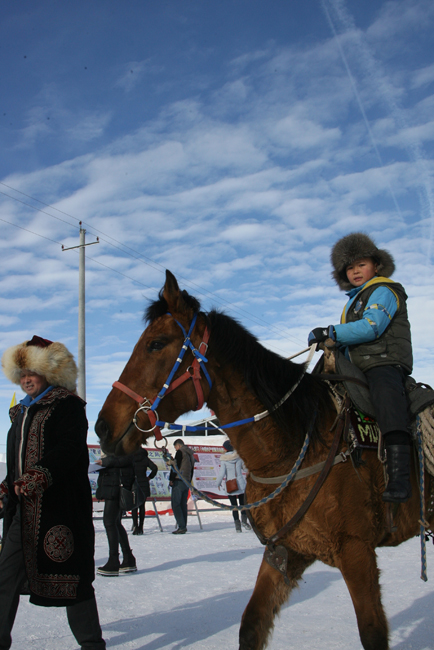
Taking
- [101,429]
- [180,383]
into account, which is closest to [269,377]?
[180,383]

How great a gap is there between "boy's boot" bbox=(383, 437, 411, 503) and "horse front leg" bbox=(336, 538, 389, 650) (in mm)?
326

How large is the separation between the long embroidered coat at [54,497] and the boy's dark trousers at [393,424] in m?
1.95

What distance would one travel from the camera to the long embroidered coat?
3225 millimetres

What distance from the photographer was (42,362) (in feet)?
12.1

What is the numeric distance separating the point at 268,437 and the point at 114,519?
4.81m

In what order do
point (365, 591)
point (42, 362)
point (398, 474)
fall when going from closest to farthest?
point (365, 591), point (398, 474), point (42, 362)

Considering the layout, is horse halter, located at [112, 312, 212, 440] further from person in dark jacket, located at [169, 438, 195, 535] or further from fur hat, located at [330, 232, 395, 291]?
person in dark jacket, located at [169, 438, 195, 535]

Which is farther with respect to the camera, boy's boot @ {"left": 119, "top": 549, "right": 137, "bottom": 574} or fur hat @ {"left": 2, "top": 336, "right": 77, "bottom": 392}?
boy's boot @ {"left": 119, "top": 549, "right": 137, "bottom": 574}

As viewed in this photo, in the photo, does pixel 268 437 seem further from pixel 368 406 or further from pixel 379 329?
pixel 379 329

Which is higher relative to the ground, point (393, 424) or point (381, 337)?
point (381, 337)

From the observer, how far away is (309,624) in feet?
15.4

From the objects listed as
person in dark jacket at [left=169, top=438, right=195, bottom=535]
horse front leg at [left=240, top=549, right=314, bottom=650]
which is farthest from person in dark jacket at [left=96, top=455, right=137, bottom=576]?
horse front leg at [left=240, top=549, right=314, bottom=650]

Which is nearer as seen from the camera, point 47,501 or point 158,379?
point 158,379

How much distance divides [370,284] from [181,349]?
4.48 ft
